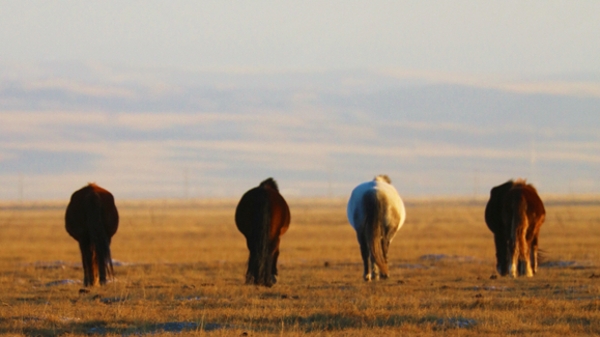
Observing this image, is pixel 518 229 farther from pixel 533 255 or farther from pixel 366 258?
pixel 366 258

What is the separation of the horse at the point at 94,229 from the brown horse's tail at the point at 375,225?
4.85 meters

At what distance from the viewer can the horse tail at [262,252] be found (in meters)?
16.3

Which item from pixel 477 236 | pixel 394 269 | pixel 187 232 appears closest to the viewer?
pixel 394 269

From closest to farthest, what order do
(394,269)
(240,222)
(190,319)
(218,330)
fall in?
(218,330)
(190,319)
(240,222)
(394,269)

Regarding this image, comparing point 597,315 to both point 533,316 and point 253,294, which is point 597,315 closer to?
point 533,316

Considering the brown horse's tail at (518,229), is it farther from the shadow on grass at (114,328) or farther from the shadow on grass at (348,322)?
the shadow on grass at (114,328)

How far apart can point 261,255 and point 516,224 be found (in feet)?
16.6

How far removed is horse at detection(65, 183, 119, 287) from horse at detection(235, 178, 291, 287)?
7.96 ft

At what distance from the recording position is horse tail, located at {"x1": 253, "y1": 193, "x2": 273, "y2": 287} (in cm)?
1633

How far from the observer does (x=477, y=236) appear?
1772 inches

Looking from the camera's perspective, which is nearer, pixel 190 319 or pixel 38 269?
pixel 190 319

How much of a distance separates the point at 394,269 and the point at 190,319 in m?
10.6

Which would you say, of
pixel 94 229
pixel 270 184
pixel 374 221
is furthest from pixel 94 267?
pixel 374 221

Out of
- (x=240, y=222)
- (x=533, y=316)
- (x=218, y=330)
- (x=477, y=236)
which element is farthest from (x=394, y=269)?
(x=477, y=236)
